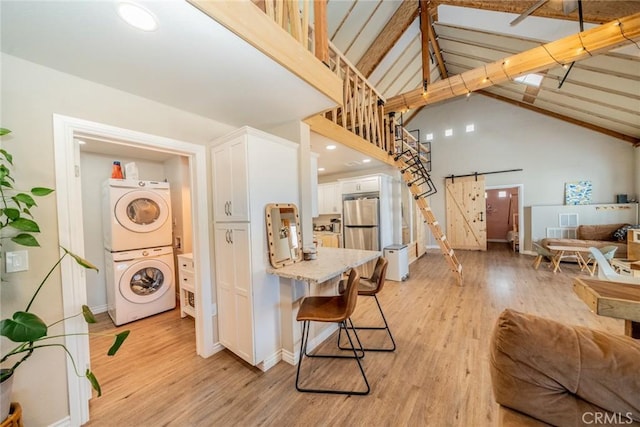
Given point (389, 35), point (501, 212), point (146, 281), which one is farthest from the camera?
point (501, 212)

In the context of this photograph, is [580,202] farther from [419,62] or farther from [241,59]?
[241,59]

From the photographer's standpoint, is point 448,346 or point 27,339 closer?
point 27,339

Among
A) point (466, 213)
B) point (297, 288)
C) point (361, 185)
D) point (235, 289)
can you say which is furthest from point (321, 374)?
point (466, 213)

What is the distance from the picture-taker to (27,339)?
1072 mm

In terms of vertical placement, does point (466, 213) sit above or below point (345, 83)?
below

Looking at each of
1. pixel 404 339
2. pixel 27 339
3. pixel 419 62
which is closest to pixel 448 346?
pixel 404 339

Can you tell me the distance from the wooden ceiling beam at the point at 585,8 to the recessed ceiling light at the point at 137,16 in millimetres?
4182

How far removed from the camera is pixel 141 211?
3.18 m

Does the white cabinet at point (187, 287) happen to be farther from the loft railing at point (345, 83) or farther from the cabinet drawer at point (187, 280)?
the loft railing at point (345, 83)

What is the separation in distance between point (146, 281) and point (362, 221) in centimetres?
397

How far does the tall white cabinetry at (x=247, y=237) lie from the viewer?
1990 millimetres

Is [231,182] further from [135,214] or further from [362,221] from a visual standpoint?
[362,221]

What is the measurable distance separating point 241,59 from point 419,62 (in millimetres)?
6158

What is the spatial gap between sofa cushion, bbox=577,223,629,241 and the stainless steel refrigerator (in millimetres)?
5145
